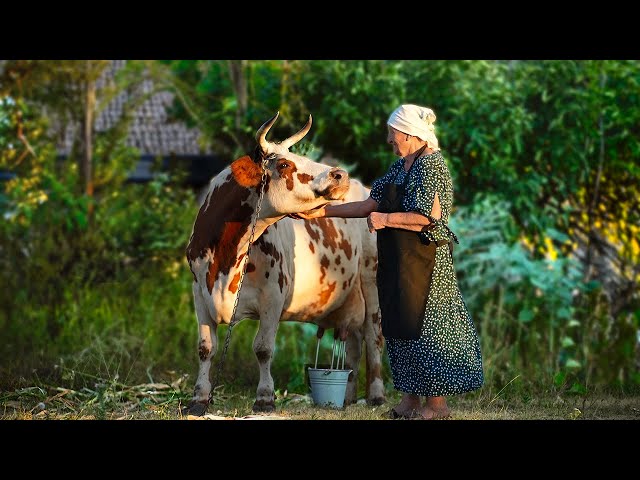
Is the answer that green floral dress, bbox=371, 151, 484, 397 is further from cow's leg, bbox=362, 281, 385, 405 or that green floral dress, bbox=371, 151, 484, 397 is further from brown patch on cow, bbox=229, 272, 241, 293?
cow's leg, bbox=362, 281, 385, 405

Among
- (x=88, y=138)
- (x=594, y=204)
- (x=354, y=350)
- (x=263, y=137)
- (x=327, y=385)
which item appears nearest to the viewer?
(x=263, y=137)

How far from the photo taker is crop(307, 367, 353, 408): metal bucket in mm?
7902

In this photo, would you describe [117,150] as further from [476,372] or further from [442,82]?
[476,372]

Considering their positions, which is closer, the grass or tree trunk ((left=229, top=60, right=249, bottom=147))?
the grass

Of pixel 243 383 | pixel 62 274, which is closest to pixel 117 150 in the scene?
pixel 62 274

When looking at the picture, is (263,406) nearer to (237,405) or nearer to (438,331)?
(237,405)

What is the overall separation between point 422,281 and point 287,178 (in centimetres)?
110

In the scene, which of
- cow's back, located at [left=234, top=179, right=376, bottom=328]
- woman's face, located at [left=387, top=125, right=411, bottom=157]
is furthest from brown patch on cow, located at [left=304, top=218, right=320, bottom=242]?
woman's face, located at [left=387, top=125, right=411, bottom=157]

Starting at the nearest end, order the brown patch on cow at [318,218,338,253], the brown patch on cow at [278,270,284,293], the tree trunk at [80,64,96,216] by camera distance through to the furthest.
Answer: the brown patch on cow at [278,270,284,293] < the brown patch on cow at [318,218,338,253] < the tree trunk at [80,64,96,216]

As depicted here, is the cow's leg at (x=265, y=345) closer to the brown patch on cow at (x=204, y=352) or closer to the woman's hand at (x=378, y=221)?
the brown patch on cow at (x=204, y=352)

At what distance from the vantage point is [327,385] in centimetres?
792

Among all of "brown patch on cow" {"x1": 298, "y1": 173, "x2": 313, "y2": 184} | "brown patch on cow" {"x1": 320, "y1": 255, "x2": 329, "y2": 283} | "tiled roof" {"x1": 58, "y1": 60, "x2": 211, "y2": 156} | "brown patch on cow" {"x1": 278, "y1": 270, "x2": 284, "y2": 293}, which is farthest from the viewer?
"tiled roof" {"x1": 58, "y1": 60, "x2": 211, "y2": 156}

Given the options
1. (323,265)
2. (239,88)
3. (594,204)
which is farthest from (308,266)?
(239,88)

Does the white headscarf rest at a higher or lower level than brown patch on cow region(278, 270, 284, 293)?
higher
